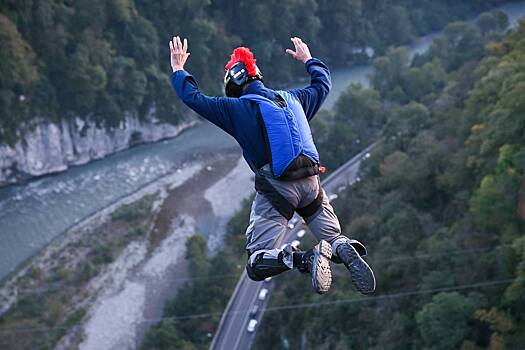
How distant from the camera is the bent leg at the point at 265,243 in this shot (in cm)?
461

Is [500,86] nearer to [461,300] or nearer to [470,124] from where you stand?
[470,124]

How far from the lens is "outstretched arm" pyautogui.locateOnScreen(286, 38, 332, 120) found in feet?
16.9

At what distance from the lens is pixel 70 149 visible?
120 ft

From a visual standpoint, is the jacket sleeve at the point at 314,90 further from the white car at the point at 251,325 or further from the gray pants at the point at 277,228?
the white car at the point at 251,325

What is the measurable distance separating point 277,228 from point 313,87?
1.27 m

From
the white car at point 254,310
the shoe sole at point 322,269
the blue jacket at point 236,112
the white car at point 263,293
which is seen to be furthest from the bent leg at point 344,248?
the white car at point 263,293

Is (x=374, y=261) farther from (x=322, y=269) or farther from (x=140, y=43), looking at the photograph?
(x=140, y=43)

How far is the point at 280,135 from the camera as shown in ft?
15.1

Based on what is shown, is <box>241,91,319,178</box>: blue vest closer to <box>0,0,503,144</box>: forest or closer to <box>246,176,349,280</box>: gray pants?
<box>246,176,349,280</box>: gray pants

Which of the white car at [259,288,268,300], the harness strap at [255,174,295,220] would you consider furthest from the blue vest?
the white car at [259,288,268,300]

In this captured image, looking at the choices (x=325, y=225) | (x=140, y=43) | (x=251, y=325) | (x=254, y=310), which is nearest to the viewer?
(x=325, y=225)

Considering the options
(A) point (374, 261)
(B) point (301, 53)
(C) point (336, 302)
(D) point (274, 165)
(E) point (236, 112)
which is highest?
(B) point (301, 53)

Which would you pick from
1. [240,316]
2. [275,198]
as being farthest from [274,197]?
[240,316]

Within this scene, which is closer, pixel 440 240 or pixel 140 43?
pixel 440 240
